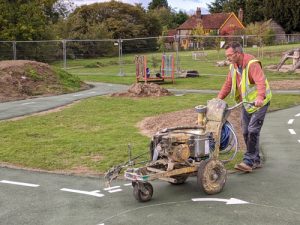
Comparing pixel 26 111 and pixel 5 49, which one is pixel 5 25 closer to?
pixel 5 49

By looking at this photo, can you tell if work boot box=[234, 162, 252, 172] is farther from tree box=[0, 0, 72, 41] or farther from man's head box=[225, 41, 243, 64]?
tree box=[0, 0, 72, 41]

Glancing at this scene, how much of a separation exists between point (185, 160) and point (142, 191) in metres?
0.66

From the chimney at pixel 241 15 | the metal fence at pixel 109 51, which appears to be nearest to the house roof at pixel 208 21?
the chimney at pixel 241 15

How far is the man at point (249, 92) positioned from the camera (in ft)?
21.5

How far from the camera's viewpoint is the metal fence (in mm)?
32844

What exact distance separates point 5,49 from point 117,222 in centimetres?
2983

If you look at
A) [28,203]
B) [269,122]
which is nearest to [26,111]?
[269,122]

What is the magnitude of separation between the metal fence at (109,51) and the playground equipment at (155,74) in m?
4.17

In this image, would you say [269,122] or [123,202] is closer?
[123,202]

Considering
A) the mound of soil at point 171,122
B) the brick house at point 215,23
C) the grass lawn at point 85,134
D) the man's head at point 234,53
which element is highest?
the brick house at point 215,23

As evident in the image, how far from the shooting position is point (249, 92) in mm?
6750

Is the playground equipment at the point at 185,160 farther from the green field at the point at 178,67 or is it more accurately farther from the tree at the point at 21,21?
the tree at the point at 21,21

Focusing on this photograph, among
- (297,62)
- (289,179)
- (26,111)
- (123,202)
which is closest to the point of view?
(123,202)

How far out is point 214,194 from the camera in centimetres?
603
